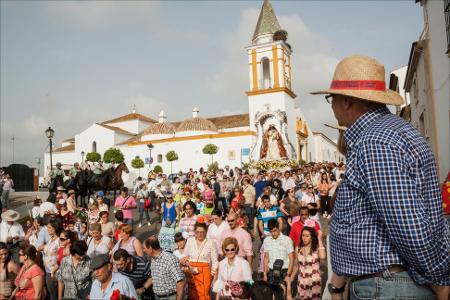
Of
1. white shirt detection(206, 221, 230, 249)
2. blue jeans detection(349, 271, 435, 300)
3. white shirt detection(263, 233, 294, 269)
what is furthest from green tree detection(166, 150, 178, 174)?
blue jeans detection(349, 271, 435, 300)

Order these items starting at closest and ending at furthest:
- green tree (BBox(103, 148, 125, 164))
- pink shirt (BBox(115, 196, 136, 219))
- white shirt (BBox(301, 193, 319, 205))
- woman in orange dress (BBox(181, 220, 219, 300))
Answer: woman in orange dress (BBox(181, 220, 219, 300)) < white shirt (BBox(301, 193, 319, 205)) < pink shirt (BBox(115, 196, 136, 219)) < green tree (BBox(103, 148, 125, 164))

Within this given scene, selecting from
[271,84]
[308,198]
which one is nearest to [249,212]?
[308,198]

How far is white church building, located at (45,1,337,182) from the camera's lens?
43625mm

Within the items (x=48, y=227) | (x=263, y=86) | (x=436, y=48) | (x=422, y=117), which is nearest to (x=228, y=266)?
(x=48, y=227)

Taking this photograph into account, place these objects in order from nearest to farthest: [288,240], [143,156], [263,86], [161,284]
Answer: [161,284], [288,240], [263,86], [143,156]

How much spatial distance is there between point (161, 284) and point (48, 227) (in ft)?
11.4

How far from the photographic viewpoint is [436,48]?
13734 mm

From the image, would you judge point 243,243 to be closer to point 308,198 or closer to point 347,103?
point 308,198

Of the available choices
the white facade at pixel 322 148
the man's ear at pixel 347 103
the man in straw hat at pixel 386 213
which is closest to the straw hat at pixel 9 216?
the man in straw hat at pixel 386 213

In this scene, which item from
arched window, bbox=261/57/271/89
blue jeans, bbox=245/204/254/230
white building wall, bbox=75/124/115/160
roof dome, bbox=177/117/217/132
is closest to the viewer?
blue jeans, bbox=245/204/254/230

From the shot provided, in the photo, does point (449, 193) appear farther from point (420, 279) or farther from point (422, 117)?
point (422, 117)

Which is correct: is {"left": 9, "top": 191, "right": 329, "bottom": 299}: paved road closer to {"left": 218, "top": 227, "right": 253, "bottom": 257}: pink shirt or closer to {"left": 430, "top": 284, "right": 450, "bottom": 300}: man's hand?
{"left": 218, "top": 227, "right": 253, "bottom": 257}: pink shirt

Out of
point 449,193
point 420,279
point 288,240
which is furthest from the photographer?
point 449,193

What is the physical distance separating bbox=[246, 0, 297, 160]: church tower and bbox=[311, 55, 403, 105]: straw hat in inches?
1583
